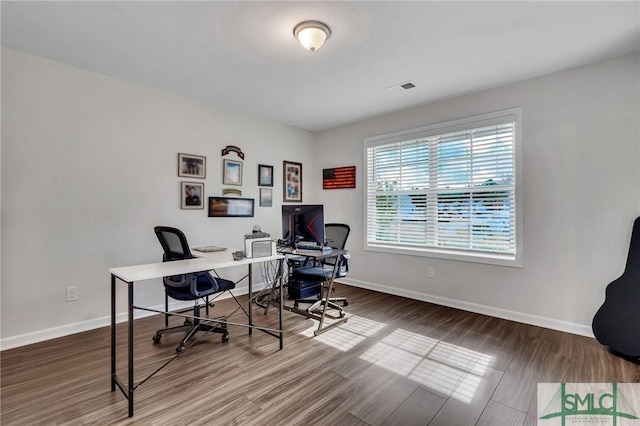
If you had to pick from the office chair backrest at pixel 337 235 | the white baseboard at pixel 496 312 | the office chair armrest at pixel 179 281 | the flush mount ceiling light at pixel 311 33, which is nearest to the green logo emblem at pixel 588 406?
the white baseboard at pixel 496 312

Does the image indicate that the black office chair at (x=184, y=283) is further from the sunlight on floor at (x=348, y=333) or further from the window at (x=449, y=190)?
the window at (x=449, y=190)

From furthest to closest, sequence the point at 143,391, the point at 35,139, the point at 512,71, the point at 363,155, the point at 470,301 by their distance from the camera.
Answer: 1. the point at 363,155
2. the point at 470,301
3. the point at 512,71
4. the point at 35,139
5. the point at 143,391

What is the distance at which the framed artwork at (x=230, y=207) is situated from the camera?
397 centimetres

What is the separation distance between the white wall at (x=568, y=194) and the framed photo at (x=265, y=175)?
2601 mm

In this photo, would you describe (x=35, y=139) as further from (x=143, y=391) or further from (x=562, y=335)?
(x=562, y=335)

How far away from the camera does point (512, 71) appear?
2.99 m

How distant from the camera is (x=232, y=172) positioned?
4148mm

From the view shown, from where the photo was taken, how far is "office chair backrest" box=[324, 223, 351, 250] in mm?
3773

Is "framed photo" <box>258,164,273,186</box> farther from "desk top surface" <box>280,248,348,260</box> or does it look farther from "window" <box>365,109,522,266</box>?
"desk top surface" <box>280,248,348,260</box>

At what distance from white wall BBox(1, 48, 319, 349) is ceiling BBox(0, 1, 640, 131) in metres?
0.28

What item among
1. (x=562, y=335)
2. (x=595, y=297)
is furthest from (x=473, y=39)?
(x=562, y=335)

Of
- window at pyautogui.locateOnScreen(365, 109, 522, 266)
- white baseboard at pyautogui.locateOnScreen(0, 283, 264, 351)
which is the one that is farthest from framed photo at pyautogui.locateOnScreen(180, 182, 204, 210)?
window at pyautogui.locateOnScreen(365, 109, 522, 266)

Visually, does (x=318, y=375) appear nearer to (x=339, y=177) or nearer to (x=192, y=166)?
(x=192, y=166)

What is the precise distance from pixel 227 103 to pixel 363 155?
210cm
